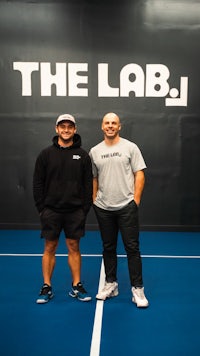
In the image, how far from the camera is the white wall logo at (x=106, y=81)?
5941mm

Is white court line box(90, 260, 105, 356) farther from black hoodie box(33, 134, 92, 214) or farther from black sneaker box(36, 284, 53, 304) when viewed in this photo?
black hoodie box(33, 134, 92, 214)

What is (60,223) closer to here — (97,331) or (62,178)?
(62,178)

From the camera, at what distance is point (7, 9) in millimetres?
5938

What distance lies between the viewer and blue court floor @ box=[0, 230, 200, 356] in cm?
270

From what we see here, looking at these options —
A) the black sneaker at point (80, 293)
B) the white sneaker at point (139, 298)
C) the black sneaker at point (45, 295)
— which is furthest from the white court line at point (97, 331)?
the black sneaker at point (45, 295)

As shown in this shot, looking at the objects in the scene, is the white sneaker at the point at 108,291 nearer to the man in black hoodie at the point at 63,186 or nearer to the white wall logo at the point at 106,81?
the man in black hoodie at the point at 63,186

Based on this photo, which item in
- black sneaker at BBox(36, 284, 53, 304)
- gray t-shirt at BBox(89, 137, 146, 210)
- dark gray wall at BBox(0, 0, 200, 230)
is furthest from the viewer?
dark gray wall at BBox(0, 0, 200, 230)

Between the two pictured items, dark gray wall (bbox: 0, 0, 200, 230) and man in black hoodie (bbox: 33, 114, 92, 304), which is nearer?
man in black hoodie (bbox: 33, 114, 92, 304)

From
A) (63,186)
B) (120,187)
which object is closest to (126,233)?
(120,187)

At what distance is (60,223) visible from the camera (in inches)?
133

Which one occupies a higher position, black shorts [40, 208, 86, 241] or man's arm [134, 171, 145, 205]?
man's arm [134, 171, 145, 205]

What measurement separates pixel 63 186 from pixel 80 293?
1065 mm

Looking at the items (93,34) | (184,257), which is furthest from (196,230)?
(93,34)

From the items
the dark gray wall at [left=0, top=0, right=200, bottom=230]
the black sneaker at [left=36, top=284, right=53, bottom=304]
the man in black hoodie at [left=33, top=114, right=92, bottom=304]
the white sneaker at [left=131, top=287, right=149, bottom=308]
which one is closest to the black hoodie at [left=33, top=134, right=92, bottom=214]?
the man in black hoodie at [left=33, top=114, right=92, bottom=304]
